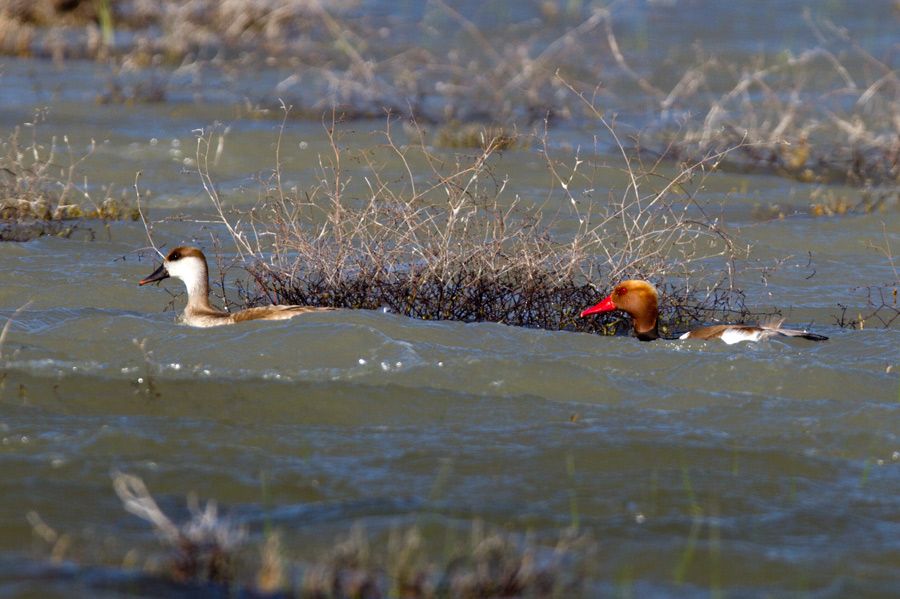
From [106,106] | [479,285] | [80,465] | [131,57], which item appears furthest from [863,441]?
[131,57]

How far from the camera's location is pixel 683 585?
471 cm

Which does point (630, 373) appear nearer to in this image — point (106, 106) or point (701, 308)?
point (701, 308)

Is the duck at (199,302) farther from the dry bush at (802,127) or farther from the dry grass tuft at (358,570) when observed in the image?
the dry bush at (802,127)

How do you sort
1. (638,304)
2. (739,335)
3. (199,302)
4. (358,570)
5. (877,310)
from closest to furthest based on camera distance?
(358,570)
(739,335)
(638,304)
(199,302)
(877,310)

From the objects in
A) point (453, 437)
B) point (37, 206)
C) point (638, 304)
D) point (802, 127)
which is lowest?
point (453, 437)

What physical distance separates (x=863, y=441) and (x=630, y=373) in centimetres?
124

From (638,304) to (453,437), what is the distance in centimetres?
193

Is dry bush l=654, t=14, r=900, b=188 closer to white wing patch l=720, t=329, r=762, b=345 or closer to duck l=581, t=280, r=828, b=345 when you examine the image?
duck l=581, t=280, r=828, b=345

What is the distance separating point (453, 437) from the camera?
20.1 feet

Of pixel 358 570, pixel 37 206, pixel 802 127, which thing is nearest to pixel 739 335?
pixel 358 570

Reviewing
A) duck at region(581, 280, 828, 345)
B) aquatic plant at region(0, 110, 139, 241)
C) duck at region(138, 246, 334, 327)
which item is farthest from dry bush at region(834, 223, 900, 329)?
aquatic plant at region(0, 110, 139, 241)

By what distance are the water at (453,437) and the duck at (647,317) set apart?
94 mm

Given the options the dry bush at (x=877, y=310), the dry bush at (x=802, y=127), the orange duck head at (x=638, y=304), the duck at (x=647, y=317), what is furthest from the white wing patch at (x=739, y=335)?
the dry bush at (x=802, y=127)

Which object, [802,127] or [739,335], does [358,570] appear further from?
[802,127]
